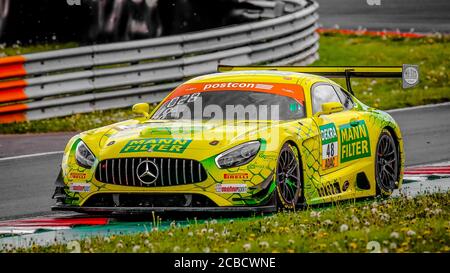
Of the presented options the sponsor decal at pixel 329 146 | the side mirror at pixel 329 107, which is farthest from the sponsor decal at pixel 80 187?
the side mirror at pixel 329 107

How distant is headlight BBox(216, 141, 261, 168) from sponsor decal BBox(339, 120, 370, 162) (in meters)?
1.63

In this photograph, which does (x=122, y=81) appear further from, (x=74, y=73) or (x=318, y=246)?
(x=318, y=246)

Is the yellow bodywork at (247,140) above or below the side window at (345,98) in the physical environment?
below

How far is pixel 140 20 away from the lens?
2488 centimetres

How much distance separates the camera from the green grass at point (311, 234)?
9.41m

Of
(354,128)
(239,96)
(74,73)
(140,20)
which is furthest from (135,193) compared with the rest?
(140,20)

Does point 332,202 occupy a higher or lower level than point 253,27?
lower

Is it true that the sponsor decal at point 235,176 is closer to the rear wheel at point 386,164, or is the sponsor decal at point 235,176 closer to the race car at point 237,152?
the race car at point 237,152

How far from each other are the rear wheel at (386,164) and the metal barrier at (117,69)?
22.8 ft

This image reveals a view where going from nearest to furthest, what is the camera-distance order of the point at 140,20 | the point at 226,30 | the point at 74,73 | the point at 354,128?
the point at 354,128, the point at 74,73, the point at 226,30, the point at 140,20

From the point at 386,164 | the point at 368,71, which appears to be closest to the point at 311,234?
the point at 386,164

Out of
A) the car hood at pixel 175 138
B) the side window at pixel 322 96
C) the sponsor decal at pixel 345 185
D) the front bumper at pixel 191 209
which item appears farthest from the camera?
the side window at pixel 322 96

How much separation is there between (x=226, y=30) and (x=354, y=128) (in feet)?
30.7

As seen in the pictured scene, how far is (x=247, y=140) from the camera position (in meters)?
11.9
